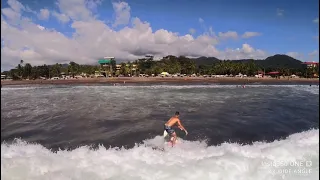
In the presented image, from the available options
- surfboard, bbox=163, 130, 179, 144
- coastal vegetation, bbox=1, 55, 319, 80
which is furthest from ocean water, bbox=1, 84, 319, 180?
coastal vegetation, bbox=1, 55, 319, 80

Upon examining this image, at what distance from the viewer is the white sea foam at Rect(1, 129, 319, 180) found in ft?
24.7

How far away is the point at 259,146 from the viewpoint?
10.9m

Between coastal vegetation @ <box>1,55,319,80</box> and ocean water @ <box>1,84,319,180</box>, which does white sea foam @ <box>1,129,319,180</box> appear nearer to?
ocean water @ <box>1,84,319,180</box>

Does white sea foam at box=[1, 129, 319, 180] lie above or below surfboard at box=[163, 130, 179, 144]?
below

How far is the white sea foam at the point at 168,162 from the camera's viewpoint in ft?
24.7

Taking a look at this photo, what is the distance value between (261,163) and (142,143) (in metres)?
4.69

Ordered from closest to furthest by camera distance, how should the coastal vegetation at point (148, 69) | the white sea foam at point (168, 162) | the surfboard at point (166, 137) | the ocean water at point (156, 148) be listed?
the white sea foam at point (168, 162) < the ocean water at point (156, 148) < the surfboard at point (166, 137) < the coastal vegetation at point (148, 69)

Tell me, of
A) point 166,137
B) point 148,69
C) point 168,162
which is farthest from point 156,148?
point 148,69

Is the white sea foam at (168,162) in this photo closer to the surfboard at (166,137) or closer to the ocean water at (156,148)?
the ocean water at (156,148)

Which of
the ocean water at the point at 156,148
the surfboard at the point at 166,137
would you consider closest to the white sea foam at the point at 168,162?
the ocean water at the point at 156,148

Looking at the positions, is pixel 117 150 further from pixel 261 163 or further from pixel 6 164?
pixel 261 163

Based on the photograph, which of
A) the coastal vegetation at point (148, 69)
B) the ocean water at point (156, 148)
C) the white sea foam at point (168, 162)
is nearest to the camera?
the white sea foam at point (168, 162)

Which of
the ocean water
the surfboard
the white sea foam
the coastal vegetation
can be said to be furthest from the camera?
the coastal vegetation

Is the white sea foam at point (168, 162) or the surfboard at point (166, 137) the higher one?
the surfboard at point (166, 137)
